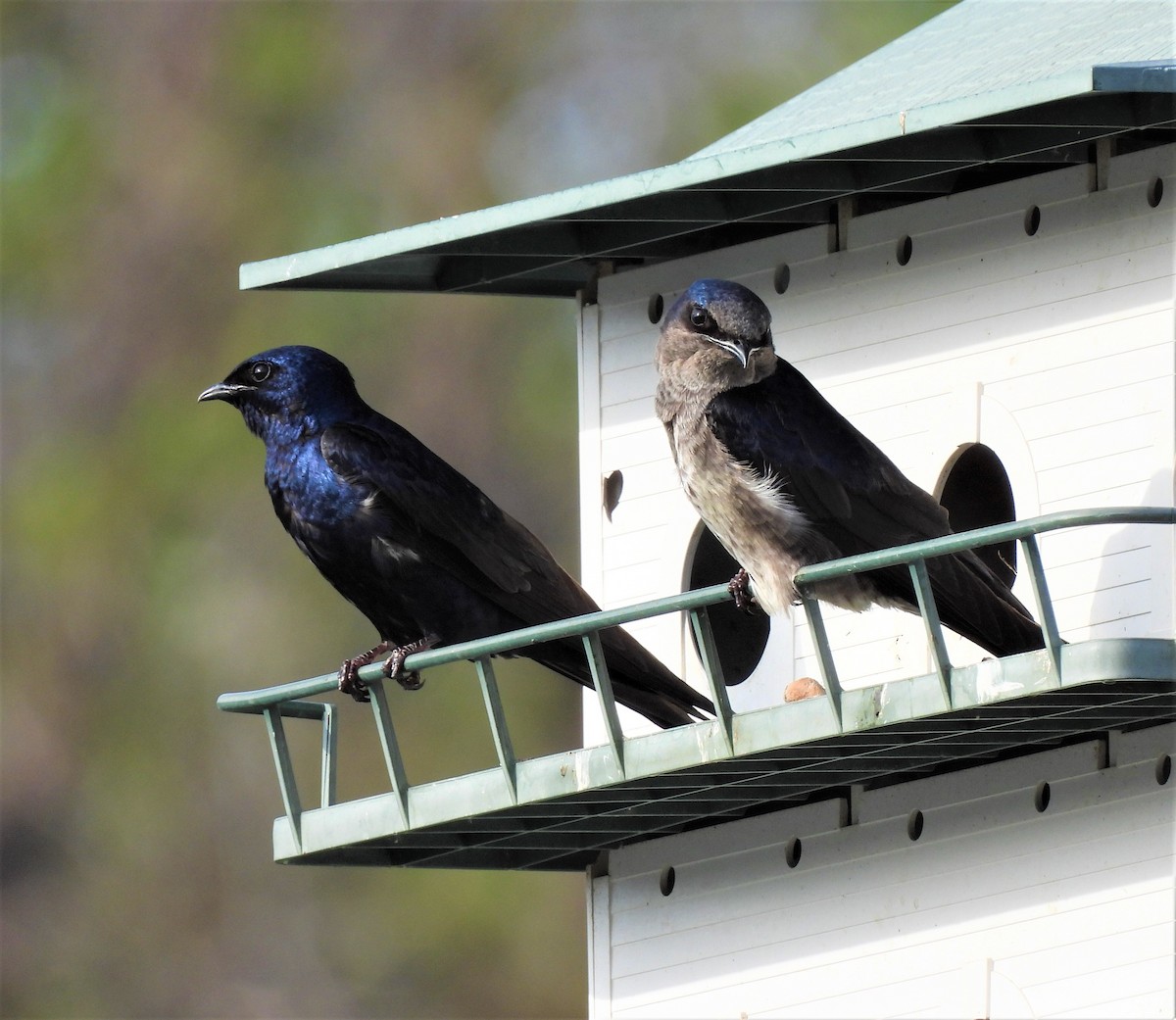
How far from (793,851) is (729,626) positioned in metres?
0.74

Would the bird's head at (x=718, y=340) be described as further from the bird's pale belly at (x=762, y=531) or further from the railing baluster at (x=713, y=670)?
the railing baluster at (x=713, y=670)

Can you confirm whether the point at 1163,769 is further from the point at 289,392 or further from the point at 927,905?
the point at 289,392

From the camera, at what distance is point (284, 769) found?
7.68m

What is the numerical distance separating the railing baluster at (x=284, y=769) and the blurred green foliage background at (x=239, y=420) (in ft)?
27.3

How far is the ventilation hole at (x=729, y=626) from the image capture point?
855 cm

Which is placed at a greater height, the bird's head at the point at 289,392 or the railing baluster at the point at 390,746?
the bird's head at the point at 289,392

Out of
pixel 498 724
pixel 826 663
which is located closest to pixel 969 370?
pixel 826 663

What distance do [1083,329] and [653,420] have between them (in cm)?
135

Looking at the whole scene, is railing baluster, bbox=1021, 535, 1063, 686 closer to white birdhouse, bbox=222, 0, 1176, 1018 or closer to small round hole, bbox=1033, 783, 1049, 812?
white birdhouse, bbox=222, 0, 1176, 1018

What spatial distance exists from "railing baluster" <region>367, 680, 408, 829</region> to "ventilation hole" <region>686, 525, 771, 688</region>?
1.04 m

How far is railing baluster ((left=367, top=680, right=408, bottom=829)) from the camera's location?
24.6 ft

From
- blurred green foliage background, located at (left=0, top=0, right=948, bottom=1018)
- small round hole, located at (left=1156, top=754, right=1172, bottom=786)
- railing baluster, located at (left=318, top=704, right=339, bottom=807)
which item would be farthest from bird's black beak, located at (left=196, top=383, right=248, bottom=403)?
blurred green foliage background, located at (left=0, top=0, right=948, bottom=1018)

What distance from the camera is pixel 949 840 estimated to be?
25.7ft

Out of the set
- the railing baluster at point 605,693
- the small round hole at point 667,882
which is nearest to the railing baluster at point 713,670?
the railing baluster at point 605,693
